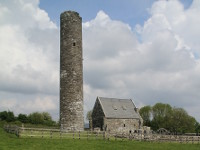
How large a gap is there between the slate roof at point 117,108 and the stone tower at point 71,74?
33.9ft

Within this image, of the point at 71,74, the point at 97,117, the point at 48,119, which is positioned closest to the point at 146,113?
the point at 48,119

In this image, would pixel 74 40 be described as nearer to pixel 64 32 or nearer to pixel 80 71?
pixel 64 32

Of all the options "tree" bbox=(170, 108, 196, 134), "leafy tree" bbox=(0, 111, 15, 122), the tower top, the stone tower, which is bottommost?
"tree" bbox=(170, 108, 196, 134)

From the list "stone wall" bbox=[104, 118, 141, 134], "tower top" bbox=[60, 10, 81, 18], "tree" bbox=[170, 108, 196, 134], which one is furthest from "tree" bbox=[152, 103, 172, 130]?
"tower top" bbox=[60, 10, 81, 18]

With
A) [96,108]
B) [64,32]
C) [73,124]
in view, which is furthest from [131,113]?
[64,32]

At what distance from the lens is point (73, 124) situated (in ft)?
94.1

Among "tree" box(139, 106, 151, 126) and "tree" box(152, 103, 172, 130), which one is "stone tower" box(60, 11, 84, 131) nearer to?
"tree" box(152, 103, 172, 130)

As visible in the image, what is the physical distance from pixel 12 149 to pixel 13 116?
137ft

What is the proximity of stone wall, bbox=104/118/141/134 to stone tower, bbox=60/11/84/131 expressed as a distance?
956 centimetres

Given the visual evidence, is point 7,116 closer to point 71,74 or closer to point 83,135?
point 71,74

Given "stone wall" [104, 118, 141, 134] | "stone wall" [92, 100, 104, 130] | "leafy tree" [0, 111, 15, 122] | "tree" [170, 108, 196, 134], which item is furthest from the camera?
"tree" [170, 108, 196, 134]

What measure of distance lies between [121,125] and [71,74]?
13.9 metres

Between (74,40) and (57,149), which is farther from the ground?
(74,40)

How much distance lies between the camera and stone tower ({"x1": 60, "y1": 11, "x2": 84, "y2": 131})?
2883cm
